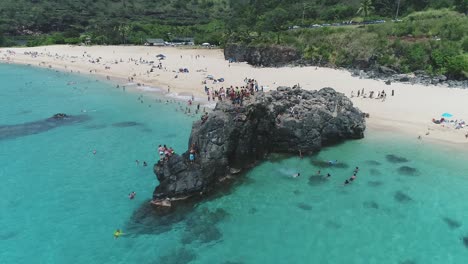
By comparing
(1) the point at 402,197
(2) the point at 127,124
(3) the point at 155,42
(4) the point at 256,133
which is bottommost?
(1) the point at 402,197

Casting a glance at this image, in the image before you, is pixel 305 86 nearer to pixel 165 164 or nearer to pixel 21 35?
pixel 165 164

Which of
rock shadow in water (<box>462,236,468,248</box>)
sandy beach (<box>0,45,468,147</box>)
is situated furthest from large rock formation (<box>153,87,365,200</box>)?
rock shadow in water (<box>462,236,468,248</box>)

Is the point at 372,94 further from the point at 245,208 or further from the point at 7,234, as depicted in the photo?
the point at 7,234

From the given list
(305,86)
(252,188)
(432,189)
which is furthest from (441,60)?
Result: (252,188)

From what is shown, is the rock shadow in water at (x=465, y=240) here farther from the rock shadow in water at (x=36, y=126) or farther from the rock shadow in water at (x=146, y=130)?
the rock shadow in water at (x=36, y=126)

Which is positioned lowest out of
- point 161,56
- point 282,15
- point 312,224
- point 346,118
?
point 312,224

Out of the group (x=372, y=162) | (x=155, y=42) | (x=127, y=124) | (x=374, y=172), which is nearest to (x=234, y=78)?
(x=127, y=124)
